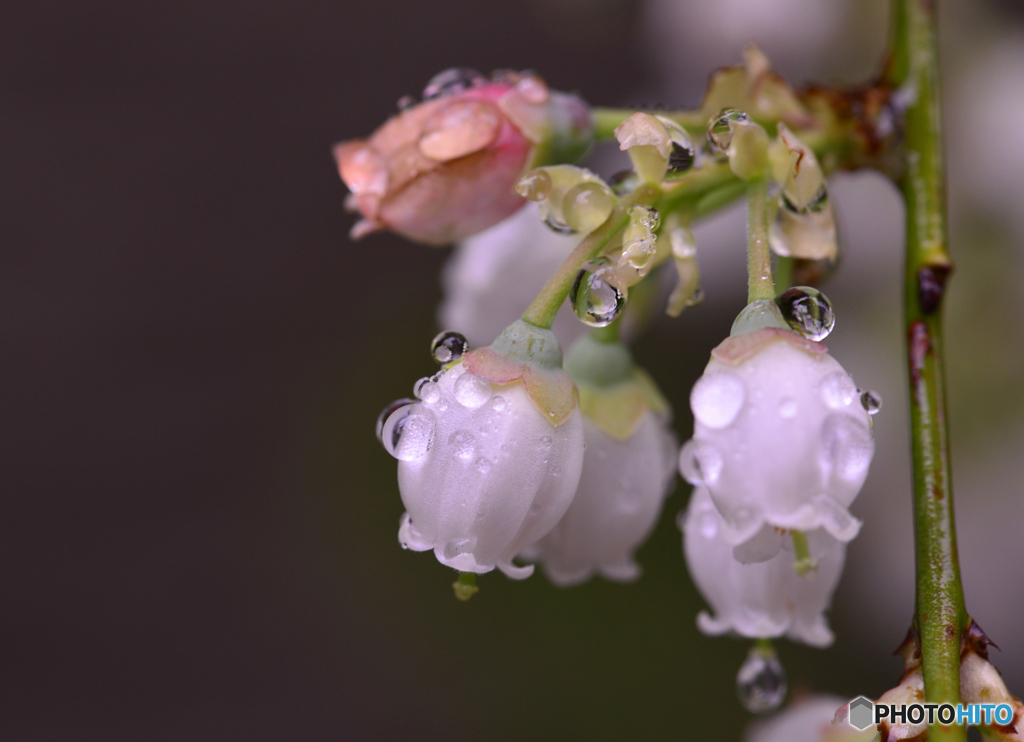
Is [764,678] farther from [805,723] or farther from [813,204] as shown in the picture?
[813,204]

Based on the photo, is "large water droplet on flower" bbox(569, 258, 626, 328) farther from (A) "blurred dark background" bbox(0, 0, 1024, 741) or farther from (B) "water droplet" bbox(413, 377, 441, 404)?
(A) "blurred dark background" bbox(0, 0, 1024, 741)

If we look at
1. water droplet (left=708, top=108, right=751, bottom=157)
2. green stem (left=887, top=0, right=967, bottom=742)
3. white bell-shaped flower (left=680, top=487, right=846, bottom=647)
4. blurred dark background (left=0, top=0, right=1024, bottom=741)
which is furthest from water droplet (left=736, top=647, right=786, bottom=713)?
blurred dark background (left=0, top=0, right=1024, bottom=741)

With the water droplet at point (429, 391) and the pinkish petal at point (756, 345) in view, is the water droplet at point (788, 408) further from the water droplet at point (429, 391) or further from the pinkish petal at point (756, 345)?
the water droplet at point (429, 391)

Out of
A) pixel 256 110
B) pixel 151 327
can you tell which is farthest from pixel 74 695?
pixel 256 110

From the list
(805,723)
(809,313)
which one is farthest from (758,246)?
A: (805,723)

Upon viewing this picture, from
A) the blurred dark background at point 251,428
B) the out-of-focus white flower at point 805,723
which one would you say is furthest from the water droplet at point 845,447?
the blurred dark background at point 251,428

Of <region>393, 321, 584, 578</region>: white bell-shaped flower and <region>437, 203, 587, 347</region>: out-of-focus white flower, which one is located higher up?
<region>437, 203, 587, 347</region>: out-of-focus white flower
